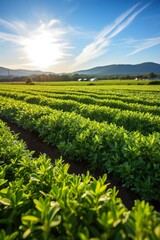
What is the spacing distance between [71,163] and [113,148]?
1.59 m

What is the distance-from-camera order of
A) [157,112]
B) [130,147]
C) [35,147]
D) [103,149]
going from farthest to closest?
[157,112] < [35,147] < [103,149] < [130,147]

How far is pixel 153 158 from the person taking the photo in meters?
4.69

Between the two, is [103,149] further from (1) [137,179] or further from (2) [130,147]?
(1) [137,179]

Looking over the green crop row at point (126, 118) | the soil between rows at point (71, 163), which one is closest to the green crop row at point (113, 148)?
the soil between rows at point (71, 163)

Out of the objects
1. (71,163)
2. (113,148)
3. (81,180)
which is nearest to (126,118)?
(71,163)

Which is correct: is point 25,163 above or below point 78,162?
above

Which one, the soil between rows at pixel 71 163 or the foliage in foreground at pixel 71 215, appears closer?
the foliage in foreground at pixel 71 215

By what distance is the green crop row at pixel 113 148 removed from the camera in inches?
181

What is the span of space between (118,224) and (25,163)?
2188 mm

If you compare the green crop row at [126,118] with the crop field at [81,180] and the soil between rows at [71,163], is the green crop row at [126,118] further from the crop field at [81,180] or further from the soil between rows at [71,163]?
the soil between rows at [71,163]

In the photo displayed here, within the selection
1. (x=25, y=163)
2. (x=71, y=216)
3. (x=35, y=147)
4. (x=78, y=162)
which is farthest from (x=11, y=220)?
(x=35, y=147)

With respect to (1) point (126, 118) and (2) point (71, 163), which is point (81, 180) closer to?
(2) point (71, 163)

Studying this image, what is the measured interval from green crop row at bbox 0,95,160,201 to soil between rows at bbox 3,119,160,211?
0.58 ft

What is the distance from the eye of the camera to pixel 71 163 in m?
6.55
